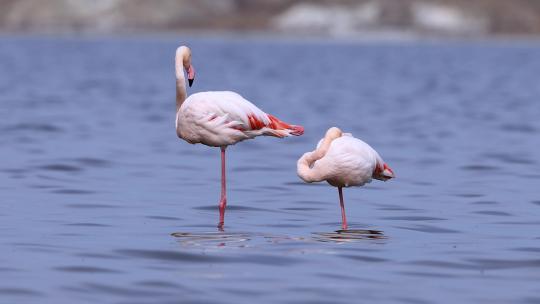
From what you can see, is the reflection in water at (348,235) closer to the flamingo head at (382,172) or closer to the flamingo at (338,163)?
the flamingo at (338,163)

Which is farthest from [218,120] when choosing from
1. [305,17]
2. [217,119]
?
[305,17]

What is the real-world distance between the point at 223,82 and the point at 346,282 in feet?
128

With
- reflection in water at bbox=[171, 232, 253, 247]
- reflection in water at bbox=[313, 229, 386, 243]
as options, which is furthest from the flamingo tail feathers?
reflection in water at bbox=[171, 232, 253, 247]

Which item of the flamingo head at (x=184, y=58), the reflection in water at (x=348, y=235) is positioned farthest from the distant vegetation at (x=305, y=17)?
the reflection in water at (x=348, y=235)

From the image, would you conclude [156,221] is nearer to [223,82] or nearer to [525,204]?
[525,204]

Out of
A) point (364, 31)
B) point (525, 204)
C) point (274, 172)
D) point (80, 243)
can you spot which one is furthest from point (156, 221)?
point (364, 31)

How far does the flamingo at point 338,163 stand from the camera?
11.5 m

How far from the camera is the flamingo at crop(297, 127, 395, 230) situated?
1146 centimetres

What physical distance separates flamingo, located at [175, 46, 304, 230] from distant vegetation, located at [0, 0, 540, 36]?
170875 mm

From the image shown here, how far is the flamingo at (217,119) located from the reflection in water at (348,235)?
3.34 ft

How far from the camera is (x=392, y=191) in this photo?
1505cm

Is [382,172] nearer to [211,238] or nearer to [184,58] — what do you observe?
[211,238]

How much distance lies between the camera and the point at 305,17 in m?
186

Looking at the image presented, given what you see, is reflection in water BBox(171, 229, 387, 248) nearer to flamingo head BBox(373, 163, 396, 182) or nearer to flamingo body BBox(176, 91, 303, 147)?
flamingo head BBox(373, 163, 396, 182)
